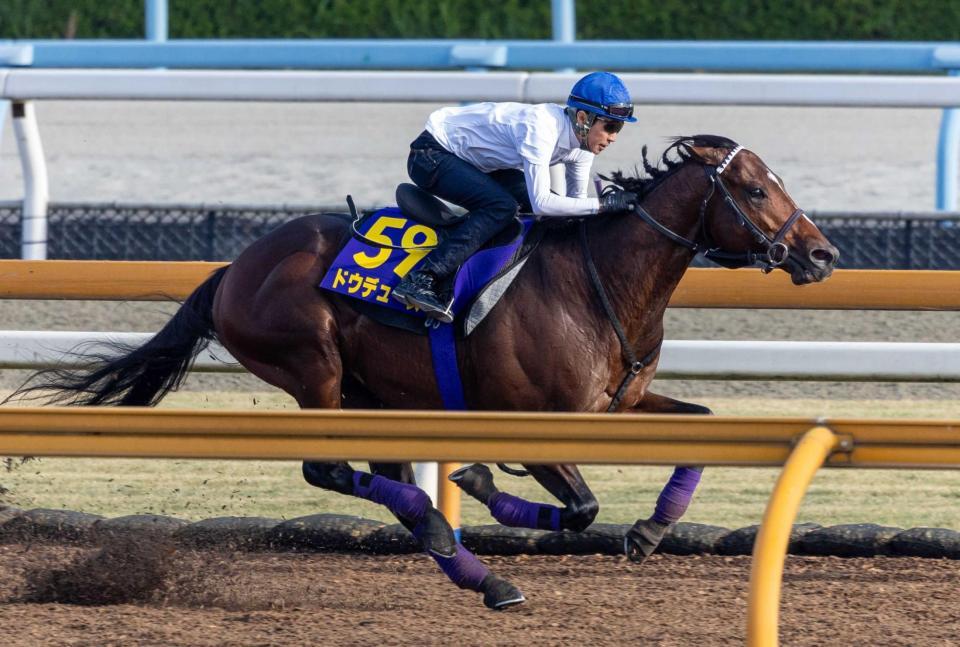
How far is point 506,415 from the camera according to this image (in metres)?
A: 2.89

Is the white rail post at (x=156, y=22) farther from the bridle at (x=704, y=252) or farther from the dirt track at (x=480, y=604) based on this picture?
the bridle at (x=704, y=252)

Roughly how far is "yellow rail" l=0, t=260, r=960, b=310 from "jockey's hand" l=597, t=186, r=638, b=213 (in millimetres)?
468

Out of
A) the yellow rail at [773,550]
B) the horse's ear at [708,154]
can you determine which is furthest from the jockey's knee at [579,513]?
the yellow rail at [773,550]

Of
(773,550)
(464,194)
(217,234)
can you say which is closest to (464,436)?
(773,550)

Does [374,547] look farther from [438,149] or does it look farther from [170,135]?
[170,135]

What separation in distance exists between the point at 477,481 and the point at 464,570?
0.43 meters

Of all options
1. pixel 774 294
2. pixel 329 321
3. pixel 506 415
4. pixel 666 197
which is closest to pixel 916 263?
pixel 774 294

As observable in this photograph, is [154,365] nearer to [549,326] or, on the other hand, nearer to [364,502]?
[364,502]

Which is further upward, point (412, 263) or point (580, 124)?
point (580, 124)

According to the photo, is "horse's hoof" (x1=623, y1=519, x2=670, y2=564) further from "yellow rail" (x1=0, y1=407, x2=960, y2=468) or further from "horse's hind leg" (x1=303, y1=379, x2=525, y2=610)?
"yellow rail" (x1=0, y1=407, x2=960, y2=468)

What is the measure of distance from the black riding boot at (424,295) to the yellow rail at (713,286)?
0.83 m

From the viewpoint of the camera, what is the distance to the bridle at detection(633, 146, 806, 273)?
13.6 feet

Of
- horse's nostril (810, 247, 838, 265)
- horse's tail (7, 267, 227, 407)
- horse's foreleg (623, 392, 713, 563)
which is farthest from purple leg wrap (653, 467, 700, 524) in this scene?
horse's tail (7, 267, 227, 407)

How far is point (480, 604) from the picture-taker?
409cm
